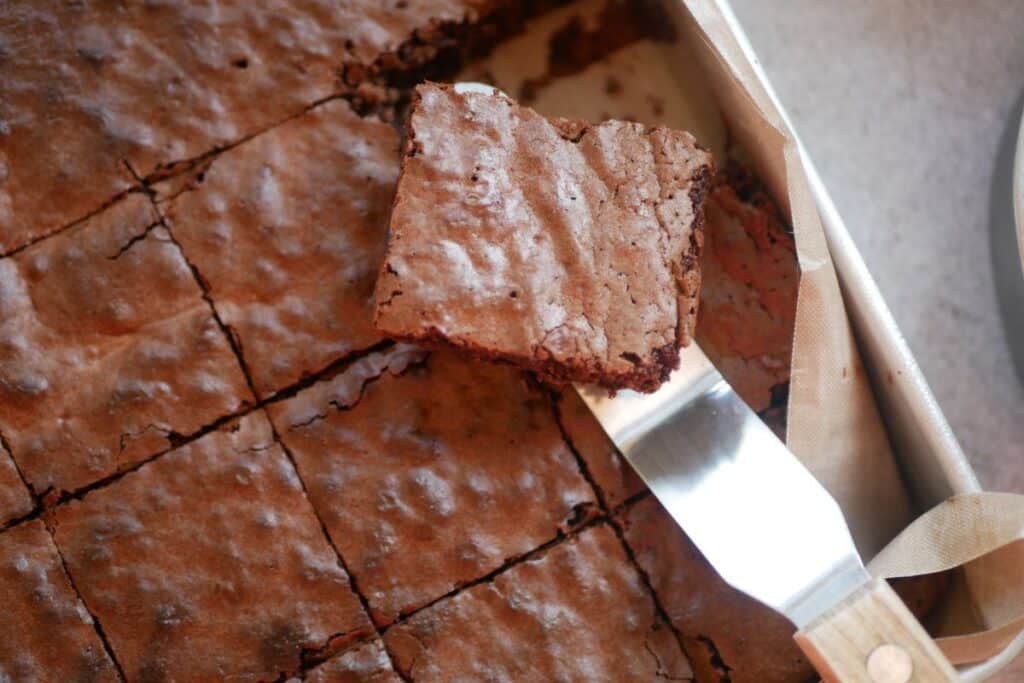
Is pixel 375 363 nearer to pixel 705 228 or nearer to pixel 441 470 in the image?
pixel 441 470

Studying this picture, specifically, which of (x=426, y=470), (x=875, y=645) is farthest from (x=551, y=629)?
(x=875, y=645)

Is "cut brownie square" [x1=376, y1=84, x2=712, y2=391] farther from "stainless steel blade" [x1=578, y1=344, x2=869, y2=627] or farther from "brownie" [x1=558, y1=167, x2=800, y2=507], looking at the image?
"brownie" [x1=558, y1=167, x2=800, y2=507]

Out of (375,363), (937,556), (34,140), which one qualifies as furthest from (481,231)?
(937,556)

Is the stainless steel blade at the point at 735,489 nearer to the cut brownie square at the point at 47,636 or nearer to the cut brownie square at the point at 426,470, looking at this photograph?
the cut brownie square at the point at 426,470

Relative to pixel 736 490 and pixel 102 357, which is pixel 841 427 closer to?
pixel 736 490

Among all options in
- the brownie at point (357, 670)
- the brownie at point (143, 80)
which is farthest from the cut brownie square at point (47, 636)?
the brownie at point (143, 80)

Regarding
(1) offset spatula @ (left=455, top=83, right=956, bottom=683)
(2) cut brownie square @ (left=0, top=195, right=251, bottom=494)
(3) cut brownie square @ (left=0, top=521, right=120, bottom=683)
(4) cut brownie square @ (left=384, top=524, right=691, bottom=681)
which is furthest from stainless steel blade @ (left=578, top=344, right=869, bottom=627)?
(3) cut brownie square @ (left=0, top=521, right=120, bottom=683)
